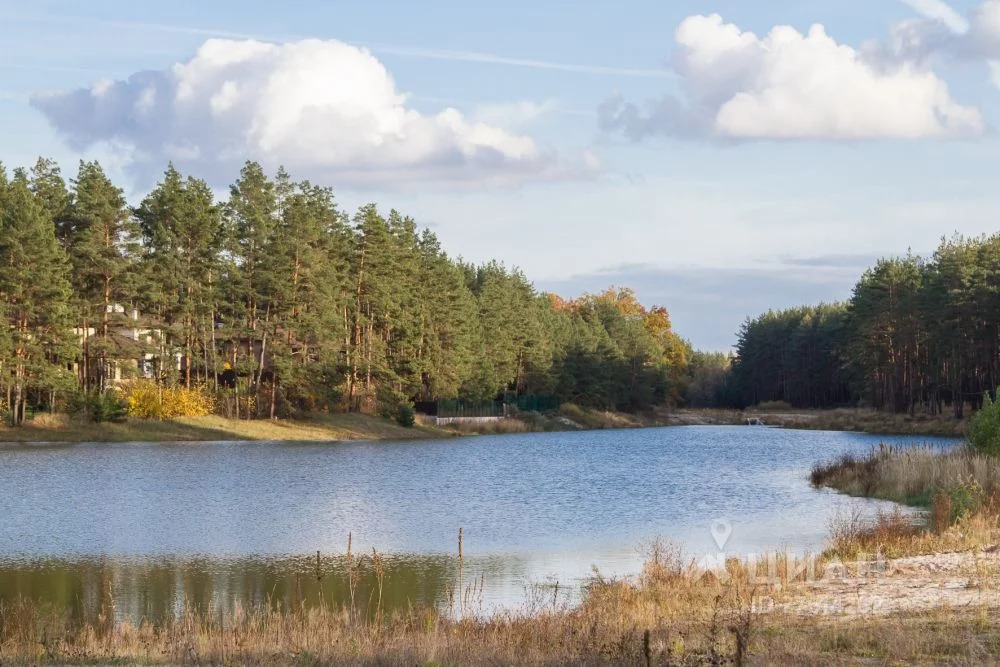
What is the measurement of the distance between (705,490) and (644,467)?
42.8 ft

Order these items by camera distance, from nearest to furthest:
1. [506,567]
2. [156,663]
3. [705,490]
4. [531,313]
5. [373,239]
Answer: [156,663] → [506,567] → [705,490] → [373,239] → [531,313]

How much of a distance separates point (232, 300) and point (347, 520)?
146ft

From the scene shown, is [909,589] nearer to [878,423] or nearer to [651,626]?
[651,626]

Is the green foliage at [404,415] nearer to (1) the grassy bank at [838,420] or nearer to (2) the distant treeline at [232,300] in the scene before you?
(2) the distant treeline at [232,300]

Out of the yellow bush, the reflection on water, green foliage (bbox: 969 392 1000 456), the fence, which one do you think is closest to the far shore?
the yellow bush

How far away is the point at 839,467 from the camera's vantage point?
43719 millimetres

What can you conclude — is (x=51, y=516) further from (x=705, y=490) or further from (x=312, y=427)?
(x=312, y=427)

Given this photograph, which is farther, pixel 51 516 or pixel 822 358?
pixel 822 358

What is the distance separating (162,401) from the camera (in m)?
68.3

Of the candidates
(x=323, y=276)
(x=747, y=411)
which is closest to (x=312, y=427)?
(x=323, y=276)

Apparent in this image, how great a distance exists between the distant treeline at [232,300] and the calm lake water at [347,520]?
10.1 meters

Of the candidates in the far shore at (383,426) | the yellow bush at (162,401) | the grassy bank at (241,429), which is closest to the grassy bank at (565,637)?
the grassy bank at (241,429)
